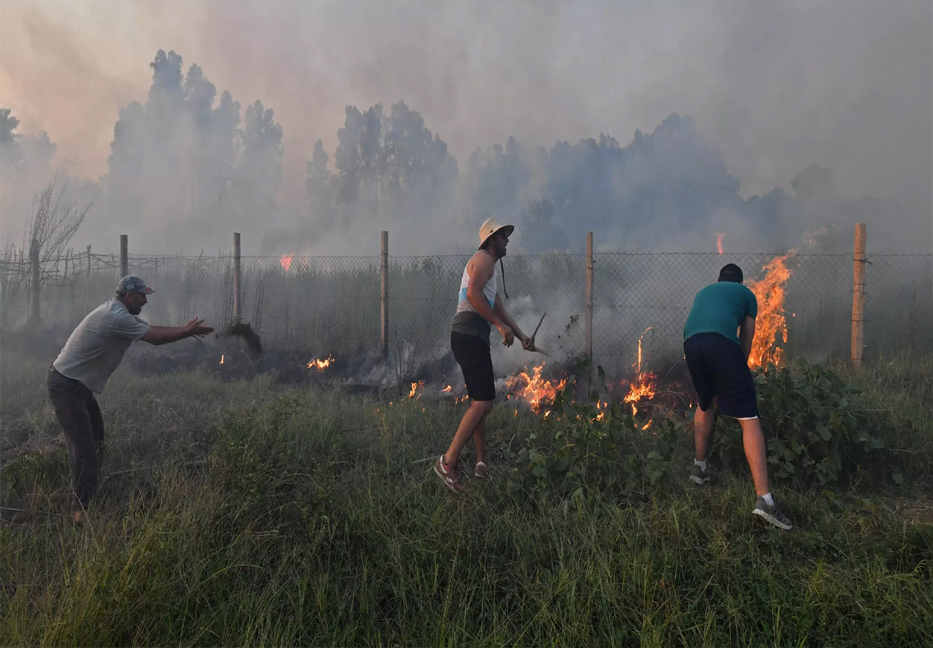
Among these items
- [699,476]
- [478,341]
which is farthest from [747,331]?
[478,341]

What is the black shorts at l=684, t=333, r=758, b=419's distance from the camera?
12.5 ft

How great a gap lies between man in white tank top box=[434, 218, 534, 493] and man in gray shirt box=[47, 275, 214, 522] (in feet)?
6.97

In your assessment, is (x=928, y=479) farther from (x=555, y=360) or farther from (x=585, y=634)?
(x=555, y=360)

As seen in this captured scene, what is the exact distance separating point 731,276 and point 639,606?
9.12ft

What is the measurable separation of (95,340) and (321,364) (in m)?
4.36

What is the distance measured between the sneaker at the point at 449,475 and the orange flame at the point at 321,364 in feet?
15.7

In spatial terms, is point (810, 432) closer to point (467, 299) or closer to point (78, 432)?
point (467, 299)

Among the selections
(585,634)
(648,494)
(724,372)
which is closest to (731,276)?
(724,372)

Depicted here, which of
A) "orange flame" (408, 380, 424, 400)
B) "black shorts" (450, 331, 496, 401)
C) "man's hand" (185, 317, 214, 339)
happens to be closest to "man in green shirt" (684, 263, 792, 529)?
"black shorts" (450, 331, 496, 401)

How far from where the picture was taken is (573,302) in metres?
8.75

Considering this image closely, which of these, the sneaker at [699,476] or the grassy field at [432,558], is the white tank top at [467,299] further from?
the sneaker at [699,476]

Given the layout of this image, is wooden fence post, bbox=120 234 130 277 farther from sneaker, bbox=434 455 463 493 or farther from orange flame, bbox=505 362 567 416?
sneaker, bbox=434 455 463 493

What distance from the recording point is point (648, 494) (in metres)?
3.73

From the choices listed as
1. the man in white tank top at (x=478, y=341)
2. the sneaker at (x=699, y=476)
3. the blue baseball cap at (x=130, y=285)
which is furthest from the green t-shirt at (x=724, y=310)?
the blue baseball cap at (x=130, y=285)
